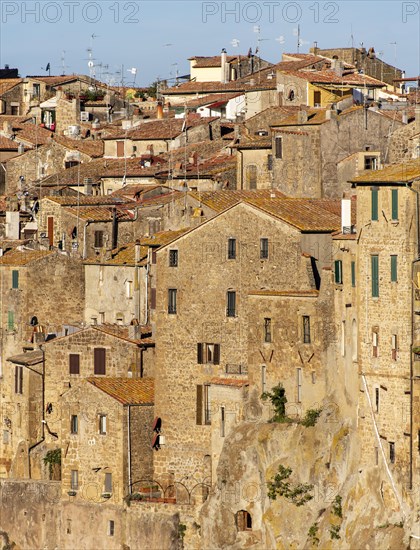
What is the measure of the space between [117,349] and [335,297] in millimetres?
9821

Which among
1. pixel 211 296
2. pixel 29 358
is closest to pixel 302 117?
pixel 29 358

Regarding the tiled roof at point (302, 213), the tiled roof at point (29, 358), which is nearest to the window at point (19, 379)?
the tiled roof at point (29, 358)

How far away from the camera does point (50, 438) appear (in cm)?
8238

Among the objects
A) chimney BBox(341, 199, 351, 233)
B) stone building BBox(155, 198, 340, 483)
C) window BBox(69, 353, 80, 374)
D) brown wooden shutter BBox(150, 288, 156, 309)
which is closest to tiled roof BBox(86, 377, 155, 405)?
stone building BBox(155, 198, 340, 483)

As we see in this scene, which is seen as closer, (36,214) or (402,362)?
(402,362)

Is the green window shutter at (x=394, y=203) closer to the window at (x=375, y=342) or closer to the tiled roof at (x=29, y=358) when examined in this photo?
the window at (x=375, y=342)

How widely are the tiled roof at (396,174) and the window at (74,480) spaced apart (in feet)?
47.2

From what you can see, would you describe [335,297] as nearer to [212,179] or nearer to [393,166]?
[393,166]

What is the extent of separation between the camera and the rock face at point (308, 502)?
6869 cm

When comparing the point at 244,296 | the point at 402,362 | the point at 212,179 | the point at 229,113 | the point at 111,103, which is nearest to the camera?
the point at 402,362

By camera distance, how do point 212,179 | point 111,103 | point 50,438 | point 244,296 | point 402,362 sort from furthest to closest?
point 111,103
point 212,179
point 50,438
point 244,296
point 402,362

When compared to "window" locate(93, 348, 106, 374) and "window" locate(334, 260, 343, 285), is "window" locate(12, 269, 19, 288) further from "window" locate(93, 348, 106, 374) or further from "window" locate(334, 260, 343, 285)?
"window" locate(334, 260, 343, 285)

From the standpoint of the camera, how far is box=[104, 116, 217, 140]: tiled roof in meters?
103

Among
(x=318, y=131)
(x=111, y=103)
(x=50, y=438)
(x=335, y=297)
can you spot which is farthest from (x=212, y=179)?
(x=111, y=103)
